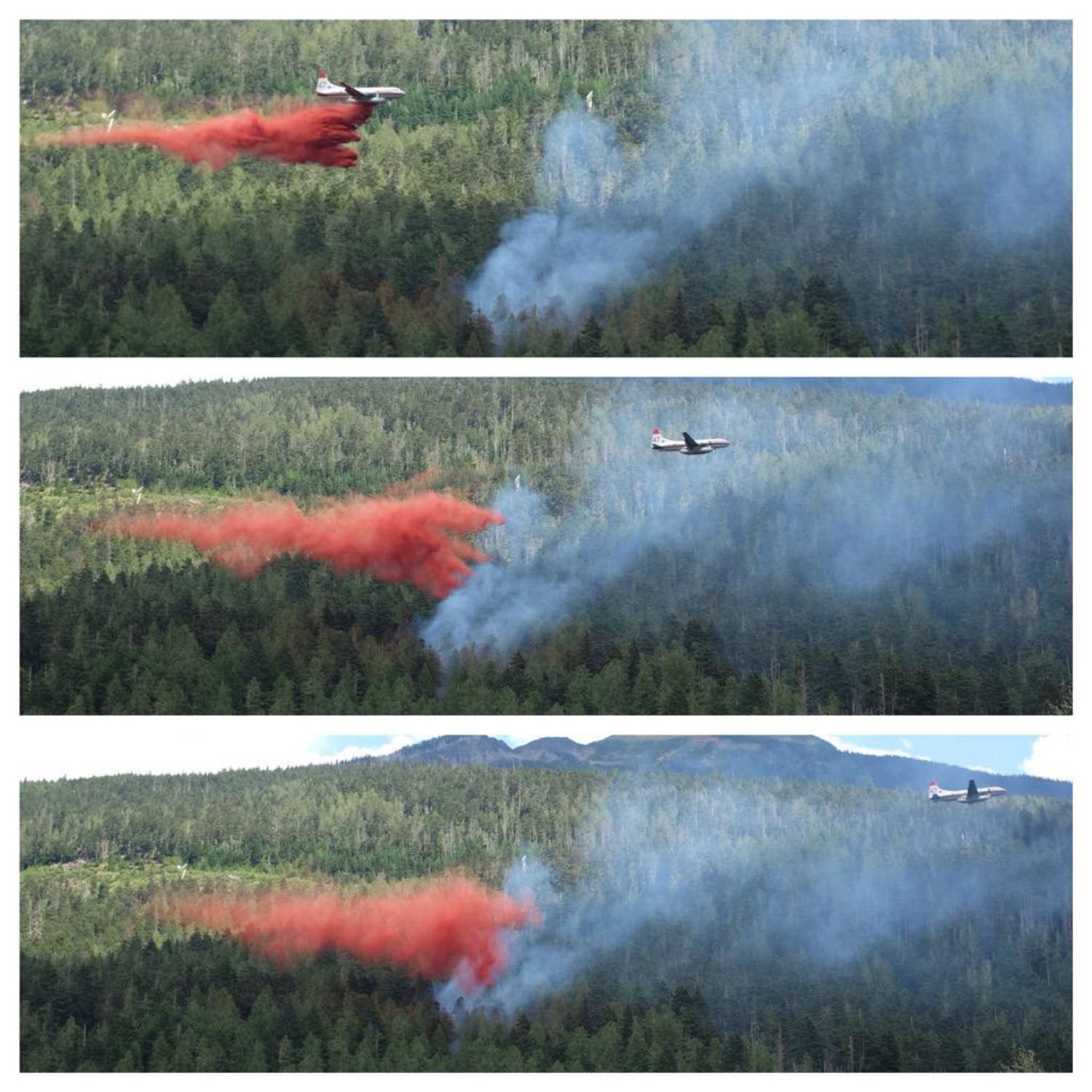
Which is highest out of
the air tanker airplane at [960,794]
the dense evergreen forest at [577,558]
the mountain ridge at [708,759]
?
the dense evergreen forest at [577,558]

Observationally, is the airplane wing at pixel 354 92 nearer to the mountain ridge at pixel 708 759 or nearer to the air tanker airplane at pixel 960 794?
the mountain ridge at pixel 708 759

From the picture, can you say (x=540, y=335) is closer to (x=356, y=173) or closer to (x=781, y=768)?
(x=356, y=173)

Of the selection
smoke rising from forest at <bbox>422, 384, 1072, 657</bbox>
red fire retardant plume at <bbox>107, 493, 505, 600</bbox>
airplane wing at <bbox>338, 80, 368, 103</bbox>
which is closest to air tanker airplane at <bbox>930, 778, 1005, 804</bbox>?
smoke rising from forest at <bbox>422, 384, 1072, 657</bbox>

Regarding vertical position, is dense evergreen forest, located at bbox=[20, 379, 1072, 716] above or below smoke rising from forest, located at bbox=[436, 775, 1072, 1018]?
above

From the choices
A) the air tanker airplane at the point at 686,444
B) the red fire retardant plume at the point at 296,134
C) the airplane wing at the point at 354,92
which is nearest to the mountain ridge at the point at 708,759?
the air tanker airplane at the point at 686,444

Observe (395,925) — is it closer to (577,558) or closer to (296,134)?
(577,558)

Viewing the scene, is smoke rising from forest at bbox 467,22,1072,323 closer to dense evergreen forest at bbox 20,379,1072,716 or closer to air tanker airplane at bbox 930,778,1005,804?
dense evergreen forest at bbox 20,379,1072,716

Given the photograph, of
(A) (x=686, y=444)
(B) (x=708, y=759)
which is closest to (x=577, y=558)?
(A) (x=686, y=444)
